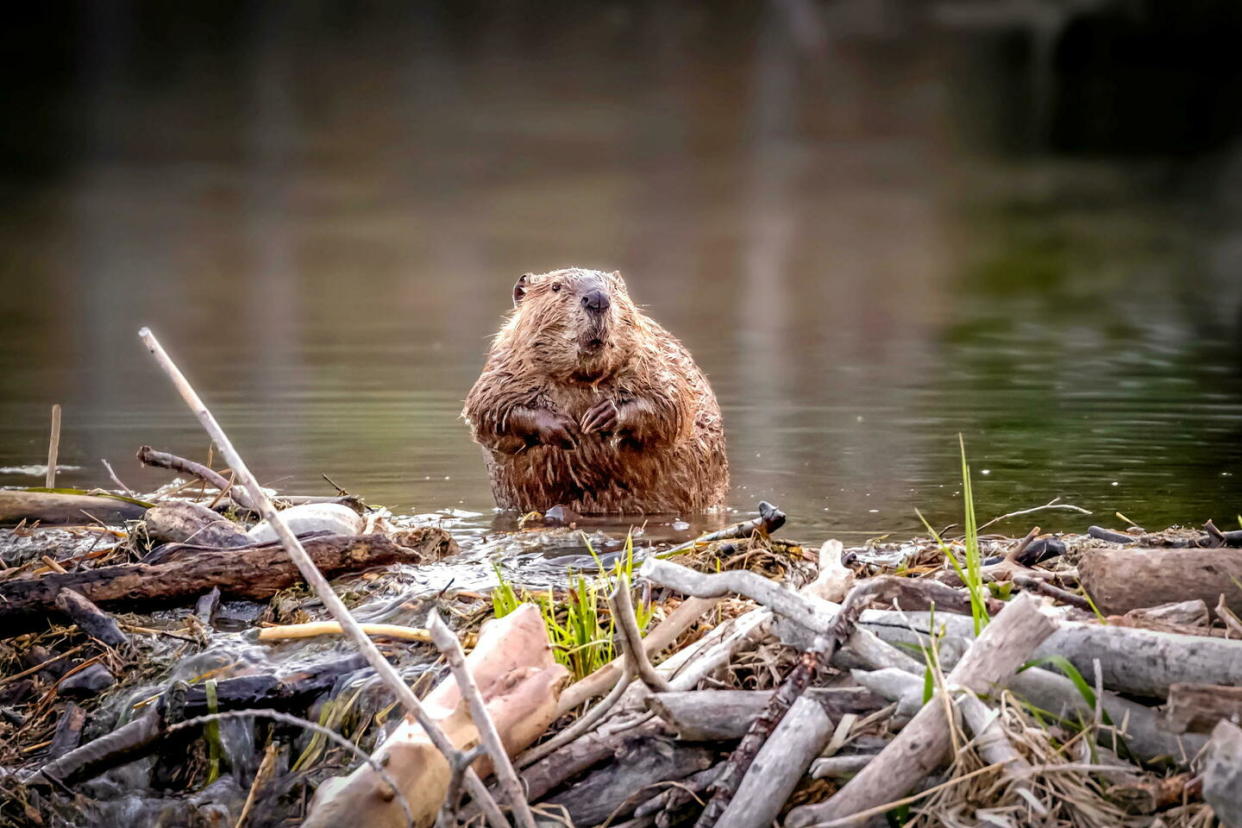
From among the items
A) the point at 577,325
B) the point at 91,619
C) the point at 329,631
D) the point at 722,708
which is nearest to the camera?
the point at 722,708

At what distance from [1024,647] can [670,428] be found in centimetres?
296

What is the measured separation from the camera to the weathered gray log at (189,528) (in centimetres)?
385

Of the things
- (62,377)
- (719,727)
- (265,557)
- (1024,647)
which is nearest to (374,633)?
(265,557)

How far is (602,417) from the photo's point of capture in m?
5.12

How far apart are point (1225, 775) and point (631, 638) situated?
3.03 ft

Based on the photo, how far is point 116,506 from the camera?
4566mm

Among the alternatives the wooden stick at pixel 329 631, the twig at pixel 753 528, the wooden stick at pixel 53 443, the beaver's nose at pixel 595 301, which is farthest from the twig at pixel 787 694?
the wooden stick at pixel 53 443

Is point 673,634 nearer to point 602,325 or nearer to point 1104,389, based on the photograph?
point 602,325

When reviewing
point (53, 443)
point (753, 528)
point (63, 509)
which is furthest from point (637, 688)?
point (53, 443)

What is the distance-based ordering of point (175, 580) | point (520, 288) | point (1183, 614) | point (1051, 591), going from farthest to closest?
point (520, 288)
point (175, 580)
point (1051, 591)
point (1183, 614)

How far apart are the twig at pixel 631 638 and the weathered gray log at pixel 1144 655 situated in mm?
470

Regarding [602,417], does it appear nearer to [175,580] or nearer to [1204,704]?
[175,580]

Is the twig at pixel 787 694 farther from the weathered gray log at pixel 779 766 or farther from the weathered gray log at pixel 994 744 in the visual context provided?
the weathered gray log at pixel 994 744

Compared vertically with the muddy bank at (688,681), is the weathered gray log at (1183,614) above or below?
above
